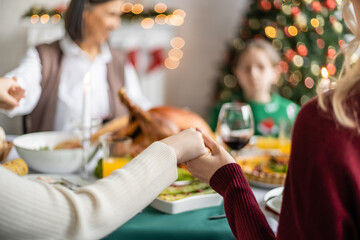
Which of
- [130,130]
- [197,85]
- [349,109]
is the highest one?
[349,109]

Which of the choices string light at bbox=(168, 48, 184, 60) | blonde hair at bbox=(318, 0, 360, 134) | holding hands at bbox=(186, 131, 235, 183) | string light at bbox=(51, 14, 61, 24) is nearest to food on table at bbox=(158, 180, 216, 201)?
holding hands at bbox=(186, 131, 235, 183)

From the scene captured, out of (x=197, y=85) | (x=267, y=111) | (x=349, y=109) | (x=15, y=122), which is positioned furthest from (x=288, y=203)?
(x=197, y=85)

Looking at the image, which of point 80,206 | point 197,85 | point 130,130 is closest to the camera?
point 80,206

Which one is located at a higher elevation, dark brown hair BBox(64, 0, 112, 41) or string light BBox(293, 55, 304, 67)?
dark brown hair BBox(64, 0, 112, 41)

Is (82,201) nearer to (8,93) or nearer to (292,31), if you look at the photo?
(8,93)


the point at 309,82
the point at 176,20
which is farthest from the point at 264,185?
the point at 176,20

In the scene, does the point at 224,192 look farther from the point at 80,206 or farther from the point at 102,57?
the point at 102,57

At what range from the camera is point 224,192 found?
2.76ft

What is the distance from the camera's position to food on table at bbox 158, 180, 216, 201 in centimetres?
96

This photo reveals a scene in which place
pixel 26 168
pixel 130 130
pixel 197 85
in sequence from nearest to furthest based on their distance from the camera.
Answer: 1. pixel 26 168
2. pixel 130 130
3. pixel 197 85

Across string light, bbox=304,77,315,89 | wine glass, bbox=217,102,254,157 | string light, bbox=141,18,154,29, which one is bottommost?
string light, bbox=304,77,315,89

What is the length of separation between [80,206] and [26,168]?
1.73 ft

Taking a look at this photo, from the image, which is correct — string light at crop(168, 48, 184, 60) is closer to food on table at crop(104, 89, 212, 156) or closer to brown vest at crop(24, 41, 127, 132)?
brown vest at crop(24, 41, 127, 132)

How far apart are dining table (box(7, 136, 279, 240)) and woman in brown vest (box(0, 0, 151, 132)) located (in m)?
1.29
